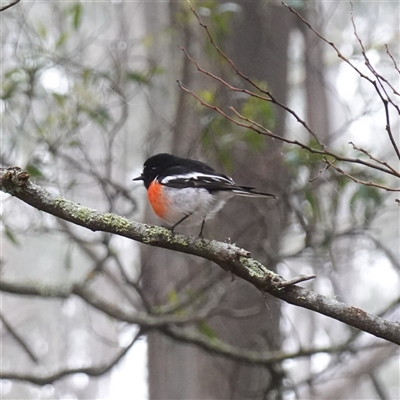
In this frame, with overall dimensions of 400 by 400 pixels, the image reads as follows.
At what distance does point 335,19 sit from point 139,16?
498cm

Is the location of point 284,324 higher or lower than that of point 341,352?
higher

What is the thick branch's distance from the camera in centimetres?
224

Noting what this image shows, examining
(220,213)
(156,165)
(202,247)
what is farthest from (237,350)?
(202,247)

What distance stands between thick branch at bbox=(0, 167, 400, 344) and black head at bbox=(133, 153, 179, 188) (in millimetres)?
1277

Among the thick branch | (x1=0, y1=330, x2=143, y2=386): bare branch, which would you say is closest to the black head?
(x1=0, y1=330, x2=143, y2=386): bare branch

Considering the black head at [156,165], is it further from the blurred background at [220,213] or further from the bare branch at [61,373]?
the bare branch at [61,373]

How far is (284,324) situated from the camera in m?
5.34

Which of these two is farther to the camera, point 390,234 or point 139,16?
point 390,234

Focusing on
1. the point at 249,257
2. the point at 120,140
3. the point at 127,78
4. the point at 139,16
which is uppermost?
the point at 139,16

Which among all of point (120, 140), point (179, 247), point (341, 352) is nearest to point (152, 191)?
point (179, 247)

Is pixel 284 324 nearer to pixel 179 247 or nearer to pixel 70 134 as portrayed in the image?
pixel 70 134

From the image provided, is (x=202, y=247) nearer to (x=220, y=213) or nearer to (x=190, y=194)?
(x=190, y=194)

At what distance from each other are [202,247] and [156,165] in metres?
1.45

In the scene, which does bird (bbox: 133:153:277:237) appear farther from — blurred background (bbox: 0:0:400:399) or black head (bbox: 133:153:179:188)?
blurred background (bbox: 0:0:400:399)
